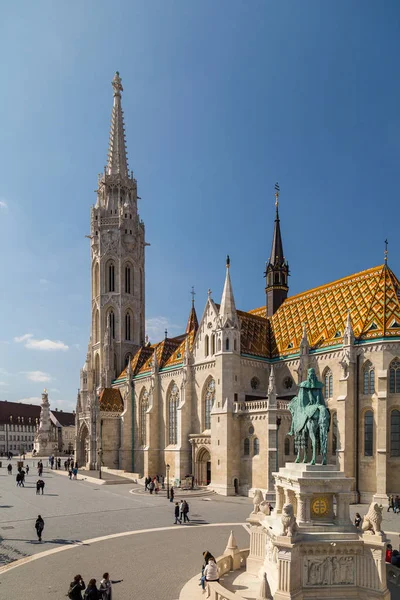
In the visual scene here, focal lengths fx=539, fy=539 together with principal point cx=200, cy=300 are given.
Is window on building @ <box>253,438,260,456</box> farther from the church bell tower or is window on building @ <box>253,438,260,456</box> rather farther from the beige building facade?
the church bell tower

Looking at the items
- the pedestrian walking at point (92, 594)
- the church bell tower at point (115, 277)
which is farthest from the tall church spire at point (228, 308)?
the pedestrian walking at point (92, 594)

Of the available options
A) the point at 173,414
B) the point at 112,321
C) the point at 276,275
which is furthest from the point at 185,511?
the point at 112,321

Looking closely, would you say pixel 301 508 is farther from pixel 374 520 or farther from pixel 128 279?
pixel 128 279

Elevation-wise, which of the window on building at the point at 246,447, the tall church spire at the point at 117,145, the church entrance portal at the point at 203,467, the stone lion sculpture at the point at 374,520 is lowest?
the church entrance portal at the point at 203,467

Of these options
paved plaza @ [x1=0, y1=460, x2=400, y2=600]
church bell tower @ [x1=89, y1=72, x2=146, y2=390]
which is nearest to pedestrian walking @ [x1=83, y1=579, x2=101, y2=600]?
paved plaza @ [x1=0, y1=460, x2=400, y2=600]

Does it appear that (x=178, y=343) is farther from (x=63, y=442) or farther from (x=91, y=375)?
(x=63, y=442)

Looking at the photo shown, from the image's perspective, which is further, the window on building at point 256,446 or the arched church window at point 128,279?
the arched church window at point 128,279

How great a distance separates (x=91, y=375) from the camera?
69.2 meters

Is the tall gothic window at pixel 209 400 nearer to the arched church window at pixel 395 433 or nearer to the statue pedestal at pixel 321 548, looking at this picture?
the arched church window at pixel 395 433

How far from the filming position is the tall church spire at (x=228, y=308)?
43.8 m

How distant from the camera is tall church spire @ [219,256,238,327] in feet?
144

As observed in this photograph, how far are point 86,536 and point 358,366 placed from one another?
22.6 m

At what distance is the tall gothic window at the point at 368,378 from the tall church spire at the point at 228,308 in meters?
10.9

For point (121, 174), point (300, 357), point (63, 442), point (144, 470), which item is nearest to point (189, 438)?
point (144, 470)
